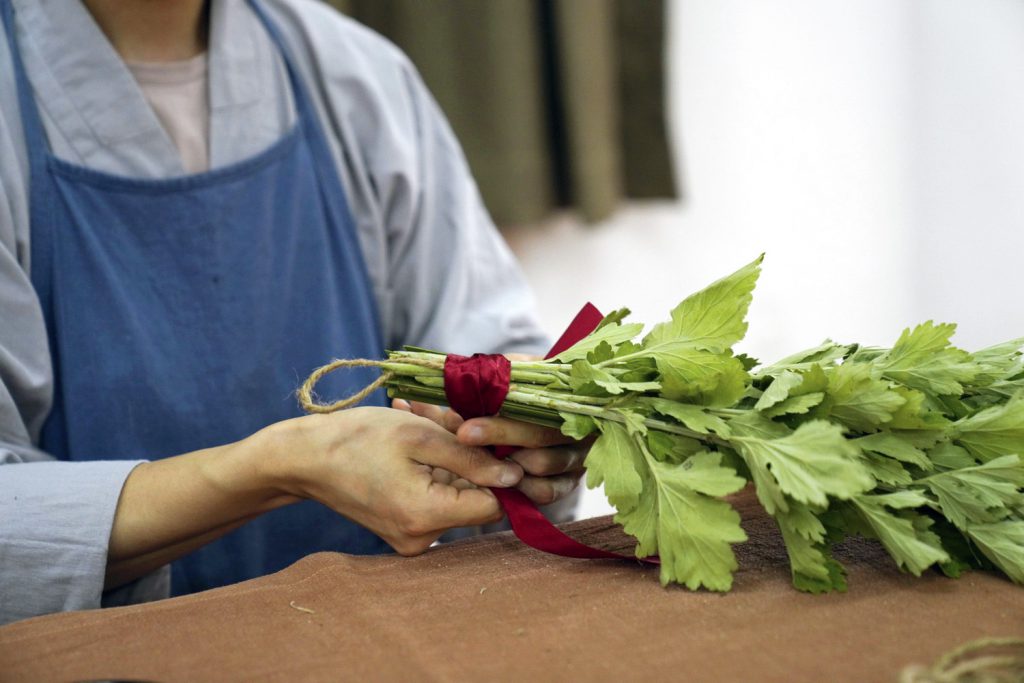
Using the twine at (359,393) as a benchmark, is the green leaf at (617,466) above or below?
below

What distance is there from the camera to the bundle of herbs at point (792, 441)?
703 mm

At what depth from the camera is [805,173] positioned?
8.58ft

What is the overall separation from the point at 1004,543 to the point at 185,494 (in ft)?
2.21

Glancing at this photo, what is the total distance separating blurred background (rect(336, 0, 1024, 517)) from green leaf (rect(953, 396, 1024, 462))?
1520 millimetres

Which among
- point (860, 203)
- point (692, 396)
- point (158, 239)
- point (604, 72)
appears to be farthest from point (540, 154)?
point (692, 396)

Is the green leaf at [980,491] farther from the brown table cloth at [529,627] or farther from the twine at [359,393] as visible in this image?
the twine at [359,393]

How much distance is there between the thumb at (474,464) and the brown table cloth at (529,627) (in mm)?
79

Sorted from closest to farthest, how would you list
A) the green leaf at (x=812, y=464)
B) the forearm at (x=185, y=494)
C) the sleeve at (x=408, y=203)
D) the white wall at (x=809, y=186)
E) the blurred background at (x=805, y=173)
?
the green leaf at (x=812, y=464), the forearm at (x=185, y=494), the sleeve at (x=408, y=203), the blurred background at (x=805, y=173), the white wall at (x=809, y=186)

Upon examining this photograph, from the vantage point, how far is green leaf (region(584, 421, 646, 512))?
732 millimetres

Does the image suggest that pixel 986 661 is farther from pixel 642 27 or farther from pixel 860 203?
pixel 860 203

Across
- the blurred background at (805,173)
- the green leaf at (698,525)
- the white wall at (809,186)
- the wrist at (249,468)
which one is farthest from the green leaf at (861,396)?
the white wall at (809,186)

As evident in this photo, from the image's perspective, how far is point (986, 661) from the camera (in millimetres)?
577

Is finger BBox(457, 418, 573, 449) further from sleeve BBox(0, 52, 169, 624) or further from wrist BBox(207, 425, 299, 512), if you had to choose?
sleeve BBox(0, 52, 169, 624)

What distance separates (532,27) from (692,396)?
1557 millimetres
